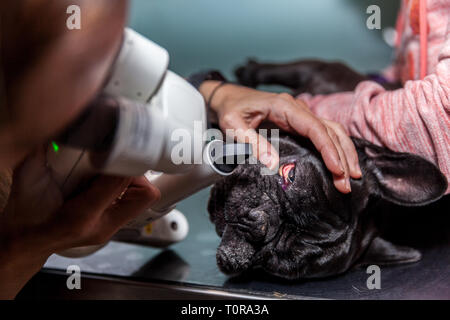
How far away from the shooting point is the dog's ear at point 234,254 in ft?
2.38

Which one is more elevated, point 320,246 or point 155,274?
point 320,246

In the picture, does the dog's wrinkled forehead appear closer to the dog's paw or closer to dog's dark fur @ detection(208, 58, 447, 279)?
dog's dark fur @ detection(208, 58, 447, 279)

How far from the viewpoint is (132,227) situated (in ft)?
2.78

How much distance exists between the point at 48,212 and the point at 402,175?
0.56m

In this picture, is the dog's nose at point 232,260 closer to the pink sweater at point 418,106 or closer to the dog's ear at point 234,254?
the dog's ear at point 234,254

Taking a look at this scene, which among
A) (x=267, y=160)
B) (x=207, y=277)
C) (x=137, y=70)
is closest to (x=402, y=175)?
(x=267, y=160)

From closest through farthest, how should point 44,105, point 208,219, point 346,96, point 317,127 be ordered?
point 44,105
point 317,127
point 208,219
point 346,96

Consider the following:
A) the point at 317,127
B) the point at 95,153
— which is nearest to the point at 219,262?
the point at 317,127

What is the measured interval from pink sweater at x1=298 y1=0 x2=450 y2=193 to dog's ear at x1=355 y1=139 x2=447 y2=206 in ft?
0.05

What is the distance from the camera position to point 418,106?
2.32 feet

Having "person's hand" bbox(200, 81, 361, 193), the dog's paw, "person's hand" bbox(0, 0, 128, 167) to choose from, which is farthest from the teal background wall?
"person's hand" bbox(0, 0, 128, 167)

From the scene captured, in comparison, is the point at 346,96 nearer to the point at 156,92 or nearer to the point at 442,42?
the point at 442,42

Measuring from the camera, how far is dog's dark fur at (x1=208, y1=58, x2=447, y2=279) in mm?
730

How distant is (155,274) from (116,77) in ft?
1.68
